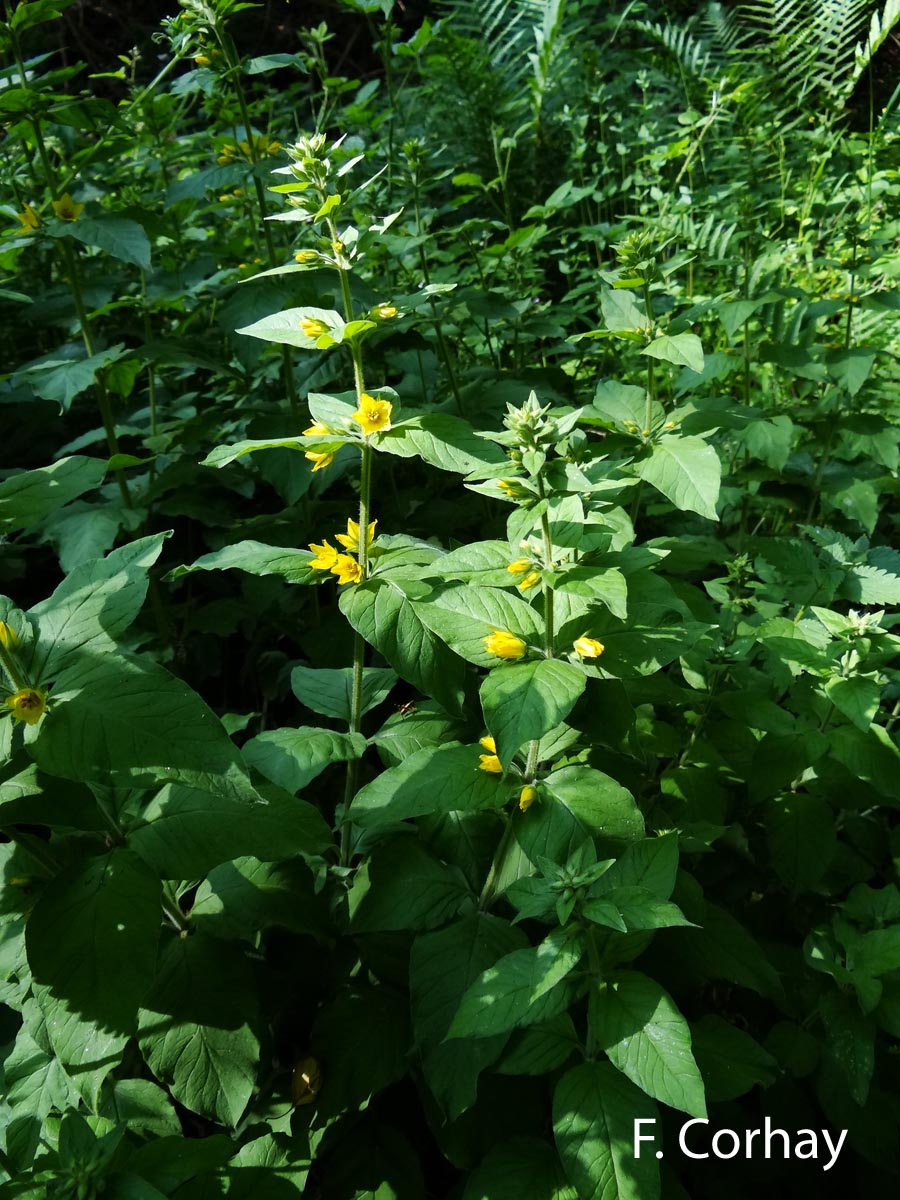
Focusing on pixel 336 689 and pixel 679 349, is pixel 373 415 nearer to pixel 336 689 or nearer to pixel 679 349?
pixel 336 689

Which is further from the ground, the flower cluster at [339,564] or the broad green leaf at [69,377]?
the broad green leaf at [69,377]

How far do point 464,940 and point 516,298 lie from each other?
2396mm

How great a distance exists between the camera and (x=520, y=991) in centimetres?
124

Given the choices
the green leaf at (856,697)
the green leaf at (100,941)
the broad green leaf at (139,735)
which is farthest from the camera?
the green leaf at (856,697)

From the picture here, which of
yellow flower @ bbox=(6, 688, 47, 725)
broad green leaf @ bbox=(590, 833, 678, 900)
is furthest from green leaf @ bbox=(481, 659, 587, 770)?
yellow flower @ bbox=(6, 688, 47, 725)

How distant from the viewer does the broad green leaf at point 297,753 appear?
1.48m

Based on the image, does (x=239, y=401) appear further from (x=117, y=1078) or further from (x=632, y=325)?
(x=117, y=1078)

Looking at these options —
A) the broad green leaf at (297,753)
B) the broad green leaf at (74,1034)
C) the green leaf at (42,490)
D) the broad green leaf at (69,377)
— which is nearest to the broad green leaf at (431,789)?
the broad green leaf at (297,753)

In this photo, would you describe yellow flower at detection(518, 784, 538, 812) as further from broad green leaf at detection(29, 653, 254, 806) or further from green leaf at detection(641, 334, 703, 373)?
green leaf at detection(641, 334, 703, 373)

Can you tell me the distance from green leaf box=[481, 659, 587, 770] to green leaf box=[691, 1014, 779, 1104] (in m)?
0.69

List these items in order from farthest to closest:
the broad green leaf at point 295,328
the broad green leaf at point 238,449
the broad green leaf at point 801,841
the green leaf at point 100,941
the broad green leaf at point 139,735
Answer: the broad green leaf at point 801,841, the broad green leaf at point 295,328, the broad green leaf at point 238,449, the green leaf at point 100,941, the broad green leaf at point 139,735

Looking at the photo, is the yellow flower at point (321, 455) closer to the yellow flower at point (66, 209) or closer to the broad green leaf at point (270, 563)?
the broad green leaf at point (270, 563)

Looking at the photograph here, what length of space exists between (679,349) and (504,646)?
92cm

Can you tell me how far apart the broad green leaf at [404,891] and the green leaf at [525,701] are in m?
0.41
